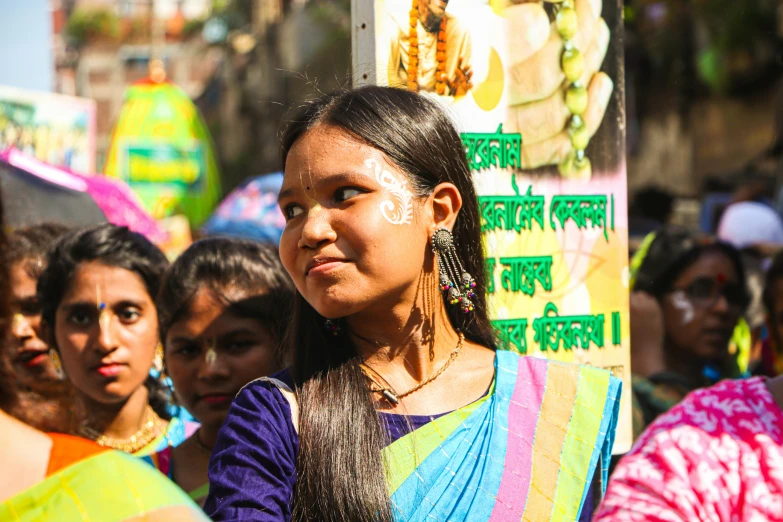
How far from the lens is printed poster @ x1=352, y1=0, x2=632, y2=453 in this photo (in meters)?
2.20

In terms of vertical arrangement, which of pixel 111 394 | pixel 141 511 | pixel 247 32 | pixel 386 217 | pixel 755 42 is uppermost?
pixel 247 32

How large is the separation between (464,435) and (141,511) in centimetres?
89

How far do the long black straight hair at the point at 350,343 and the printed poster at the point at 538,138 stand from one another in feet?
0.60

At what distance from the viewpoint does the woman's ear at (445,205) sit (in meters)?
1.95

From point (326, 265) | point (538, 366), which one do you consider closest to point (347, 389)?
point (326, 265)

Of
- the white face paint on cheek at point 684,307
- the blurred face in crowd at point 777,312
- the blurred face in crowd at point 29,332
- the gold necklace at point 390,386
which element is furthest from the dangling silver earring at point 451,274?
the white face paint on cheek at point 684,307

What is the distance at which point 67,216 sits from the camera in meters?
4.52

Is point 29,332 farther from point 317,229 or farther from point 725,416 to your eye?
point 725,416

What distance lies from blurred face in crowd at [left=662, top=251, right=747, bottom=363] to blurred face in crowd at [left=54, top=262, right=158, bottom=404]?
235cm

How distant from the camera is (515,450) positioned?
1.88m

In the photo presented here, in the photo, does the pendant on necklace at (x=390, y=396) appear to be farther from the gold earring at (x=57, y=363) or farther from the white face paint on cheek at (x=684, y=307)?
the white face paint on cheek at (x=684, y=307)

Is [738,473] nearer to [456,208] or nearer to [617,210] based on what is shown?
[456,208]

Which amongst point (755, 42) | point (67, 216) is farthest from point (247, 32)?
point (67, 216)

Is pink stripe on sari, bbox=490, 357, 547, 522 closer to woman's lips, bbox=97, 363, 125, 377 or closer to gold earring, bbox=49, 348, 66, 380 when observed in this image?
woman's lips, bbox=97, 363, 125, 377
